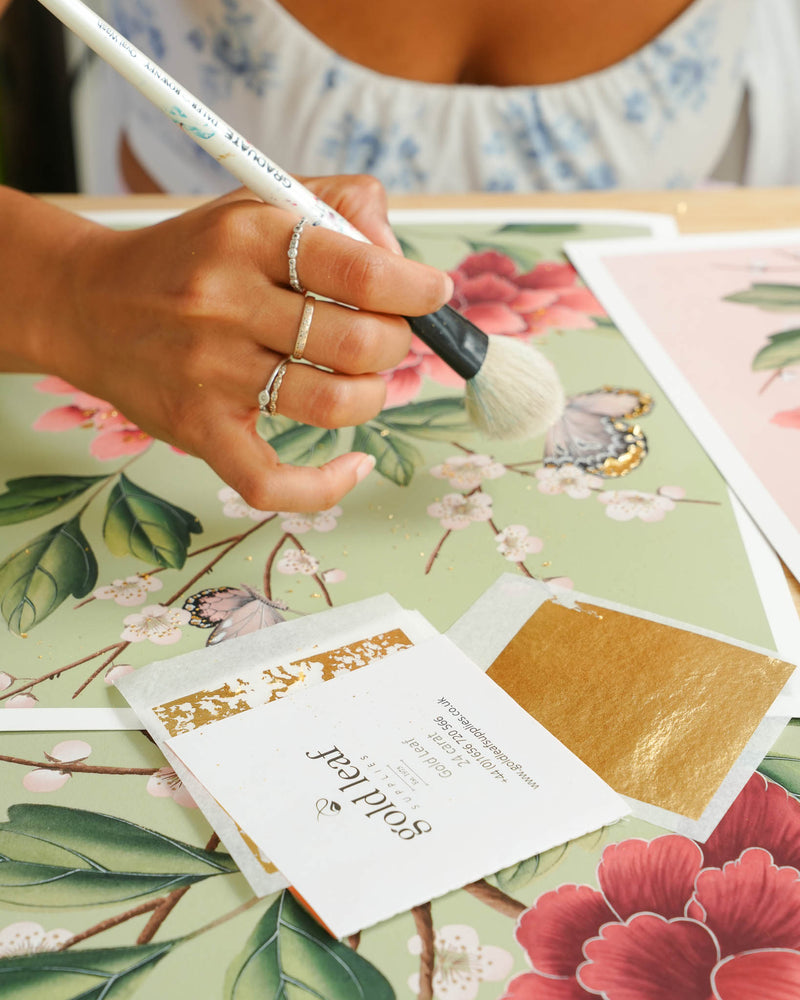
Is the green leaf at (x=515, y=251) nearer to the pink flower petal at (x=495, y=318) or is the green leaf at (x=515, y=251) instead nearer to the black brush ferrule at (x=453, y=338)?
the pink flower petal at (x=495, y=318)

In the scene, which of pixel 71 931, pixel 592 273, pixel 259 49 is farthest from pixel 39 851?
pixel 259 49

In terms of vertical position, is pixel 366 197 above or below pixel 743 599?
above

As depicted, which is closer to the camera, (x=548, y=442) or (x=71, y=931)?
(x=71, y=931)

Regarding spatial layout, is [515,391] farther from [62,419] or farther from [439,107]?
[439,107]

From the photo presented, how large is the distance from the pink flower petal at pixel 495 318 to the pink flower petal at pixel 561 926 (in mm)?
420

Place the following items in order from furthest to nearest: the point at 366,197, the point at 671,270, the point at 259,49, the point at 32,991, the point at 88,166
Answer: the point at 88,166 < the point at 259,49 < the point at 671,270 < the point at 366,197 < the point at 32,991

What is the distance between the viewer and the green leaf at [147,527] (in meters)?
0.49

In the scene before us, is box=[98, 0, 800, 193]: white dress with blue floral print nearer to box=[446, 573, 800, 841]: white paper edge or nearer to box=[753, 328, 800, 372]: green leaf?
box=[753, 328, 800, 372]: green leaf

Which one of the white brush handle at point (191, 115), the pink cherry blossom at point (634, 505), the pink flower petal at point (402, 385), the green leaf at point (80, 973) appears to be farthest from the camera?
the pink flower petal at point (402, 385)

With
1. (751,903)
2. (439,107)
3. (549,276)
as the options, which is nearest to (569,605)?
(751,903)

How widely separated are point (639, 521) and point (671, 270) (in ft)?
0.98

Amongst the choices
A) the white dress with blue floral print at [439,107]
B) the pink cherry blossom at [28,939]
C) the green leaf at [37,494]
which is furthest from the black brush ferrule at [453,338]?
the white dress with blue floral print at [439,107]

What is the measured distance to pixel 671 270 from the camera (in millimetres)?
729

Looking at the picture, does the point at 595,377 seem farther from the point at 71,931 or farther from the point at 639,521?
the point at 71,931
